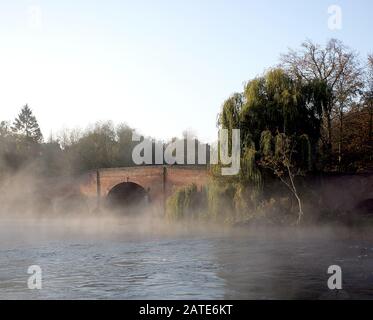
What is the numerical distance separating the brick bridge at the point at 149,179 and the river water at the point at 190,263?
503 cm

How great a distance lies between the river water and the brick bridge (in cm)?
503

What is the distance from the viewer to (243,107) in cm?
3098

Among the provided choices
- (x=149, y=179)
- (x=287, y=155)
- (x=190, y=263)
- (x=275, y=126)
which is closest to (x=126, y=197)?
(x=149, y=179)

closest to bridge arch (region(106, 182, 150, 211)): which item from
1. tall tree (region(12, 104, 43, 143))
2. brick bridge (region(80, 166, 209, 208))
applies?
brick bridge (region(80, 166, 209, 208))

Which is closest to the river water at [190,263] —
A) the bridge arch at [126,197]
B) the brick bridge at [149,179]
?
the brick bridge at [149,179]

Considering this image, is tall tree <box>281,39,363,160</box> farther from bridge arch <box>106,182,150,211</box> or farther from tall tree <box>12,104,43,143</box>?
tall tree <box>12,104,43,143</box>

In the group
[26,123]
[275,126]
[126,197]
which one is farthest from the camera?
[26,123]

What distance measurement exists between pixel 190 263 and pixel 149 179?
2164 centimetres

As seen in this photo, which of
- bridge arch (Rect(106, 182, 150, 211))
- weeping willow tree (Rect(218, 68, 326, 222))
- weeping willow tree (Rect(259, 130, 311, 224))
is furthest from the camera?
bridge arch (Rect(106, 182, 150, 211))

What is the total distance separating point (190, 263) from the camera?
64.1 ft

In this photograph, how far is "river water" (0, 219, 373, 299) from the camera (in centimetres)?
1488

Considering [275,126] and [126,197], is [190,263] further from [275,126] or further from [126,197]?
[126,197]
